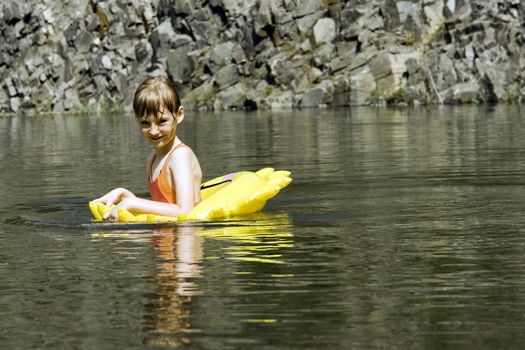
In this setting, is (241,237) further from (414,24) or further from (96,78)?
(96,78)

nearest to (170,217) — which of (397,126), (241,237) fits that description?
(241,237)

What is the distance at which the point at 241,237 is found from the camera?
1089cm

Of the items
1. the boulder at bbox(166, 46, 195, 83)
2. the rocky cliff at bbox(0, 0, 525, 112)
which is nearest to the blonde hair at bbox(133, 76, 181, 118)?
the rocky cliff at bbox(0, 0, 525, 112)

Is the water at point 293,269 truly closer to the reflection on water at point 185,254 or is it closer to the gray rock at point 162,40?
the reflection on water at point 185,254

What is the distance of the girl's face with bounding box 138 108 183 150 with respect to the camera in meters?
11.8

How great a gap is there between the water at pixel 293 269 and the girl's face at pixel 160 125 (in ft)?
2.91

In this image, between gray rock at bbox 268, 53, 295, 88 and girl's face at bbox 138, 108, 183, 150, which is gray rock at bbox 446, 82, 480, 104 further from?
girl's face at bbox 138, 108, 183, 150

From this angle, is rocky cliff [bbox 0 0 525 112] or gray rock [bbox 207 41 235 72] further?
gray rock [bbox 207 41 235 72]

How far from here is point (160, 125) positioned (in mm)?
11875

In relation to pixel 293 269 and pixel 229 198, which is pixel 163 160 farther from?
pixel 293 269

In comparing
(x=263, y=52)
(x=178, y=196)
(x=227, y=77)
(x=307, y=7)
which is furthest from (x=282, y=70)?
(x=178, y=196)

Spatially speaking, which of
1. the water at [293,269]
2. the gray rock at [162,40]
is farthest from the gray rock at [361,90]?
the water at [293,269]

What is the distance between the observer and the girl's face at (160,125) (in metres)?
11.8

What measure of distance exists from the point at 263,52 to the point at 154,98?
7194cm
